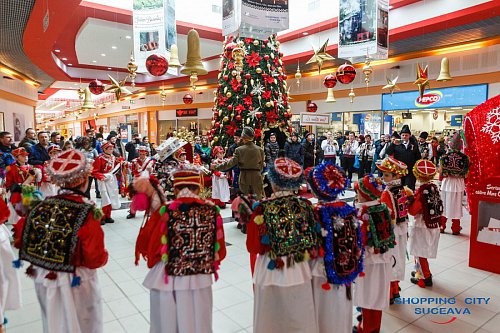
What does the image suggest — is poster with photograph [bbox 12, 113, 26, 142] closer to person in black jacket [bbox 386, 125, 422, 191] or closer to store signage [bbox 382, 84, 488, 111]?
person in black jacket [bbox 386, 125, 422, 191]

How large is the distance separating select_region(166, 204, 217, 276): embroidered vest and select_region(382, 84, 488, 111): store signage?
34.6ft

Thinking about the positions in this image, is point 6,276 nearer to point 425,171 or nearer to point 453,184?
point 425,171

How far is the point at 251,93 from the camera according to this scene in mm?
7445

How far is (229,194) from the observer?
7797 mm

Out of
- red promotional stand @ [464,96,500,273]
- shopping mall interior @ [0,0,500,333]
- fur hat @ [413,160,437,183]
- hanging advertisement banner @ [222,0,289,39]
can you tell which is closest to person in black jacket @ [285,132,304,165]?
shopping mall interior @ [0,0,500,333]

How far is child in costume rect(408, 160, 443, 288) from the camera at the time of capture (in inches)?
139

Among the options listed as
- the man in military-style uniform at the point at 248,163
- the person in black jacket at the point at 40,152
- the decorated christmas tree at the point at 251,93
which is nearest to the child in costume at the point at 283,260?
the man in military-style uniform at the point at 248,163

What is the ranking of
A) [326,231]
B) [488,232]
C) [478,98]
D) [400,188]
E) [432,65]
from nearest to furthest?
[326,231] → [400,188] → [488,232] → [478,98] → [432,65]

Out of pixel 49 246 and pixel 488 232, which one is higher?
pixel 49 246

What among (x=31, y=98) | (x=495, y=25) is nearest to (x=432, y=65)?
(x=495, y=25)

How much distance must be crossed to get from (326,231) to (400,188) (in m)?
1.37

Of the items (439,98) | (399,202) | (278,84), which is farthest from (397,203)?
(439,98)

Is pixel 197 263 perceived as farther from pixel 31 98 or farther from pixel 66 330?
pixel 31 98

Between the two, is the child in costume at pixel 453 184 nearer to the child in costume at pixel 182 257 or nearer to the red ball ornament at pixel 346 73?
the red ball ornament at pixel 346 73
